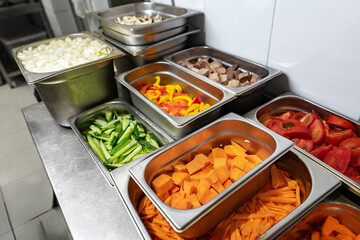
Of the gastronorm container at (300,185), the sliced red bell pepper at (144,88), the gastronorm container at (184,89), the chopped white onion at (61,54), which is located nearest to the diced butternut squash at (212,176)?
the gastronorm container at (300,185)

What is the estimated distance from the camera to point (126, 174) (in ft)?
3.15

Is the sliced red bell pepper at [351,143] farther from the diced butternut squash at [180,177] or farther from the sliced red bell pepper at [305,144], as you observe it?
the diced butternut squash at [180,177]

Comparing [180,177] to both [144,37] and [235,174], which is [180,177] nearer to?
[235,174]

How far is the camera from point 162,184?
3.01 ft

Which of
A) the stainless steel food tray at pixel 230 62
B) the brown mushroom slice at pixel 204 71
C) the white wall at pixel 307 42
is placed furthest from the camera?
the brown mushroom slice at pixel 204 71

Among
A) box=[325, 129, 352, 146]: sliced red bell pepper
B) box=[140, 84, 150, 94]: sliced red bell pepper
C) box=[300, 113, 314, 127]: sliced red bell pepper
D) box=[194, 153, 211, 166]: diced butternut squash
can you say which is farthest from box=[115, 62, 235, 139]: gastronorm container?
box=[325, 129, 352, 146]: sliced red bell pepper

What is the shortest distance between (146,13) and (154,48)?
71 centimetres

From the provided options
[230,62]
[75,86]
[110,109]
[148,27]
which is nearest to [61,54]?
[75,86]

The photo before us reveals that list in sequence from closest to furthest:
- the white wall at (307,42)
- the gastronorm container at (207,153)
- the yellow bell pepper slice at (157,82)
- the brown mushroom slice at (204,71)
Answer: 1. the gastronorm container at (207,153)
2. the white wall at (307,42)
3. the brown mushroom slice at (204,71)
4. the yellow bell pepper slice at (157,82)

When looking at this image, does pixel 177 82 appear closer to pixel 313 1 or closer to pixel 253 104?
pixel 253 104

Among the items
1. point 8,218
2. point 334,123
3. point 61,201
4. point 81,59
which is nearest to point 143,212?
point 61,201

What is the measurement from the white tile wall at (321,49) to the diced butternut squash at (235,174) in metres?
0.65

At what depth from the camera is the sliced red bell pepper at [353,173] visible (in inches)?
35.9

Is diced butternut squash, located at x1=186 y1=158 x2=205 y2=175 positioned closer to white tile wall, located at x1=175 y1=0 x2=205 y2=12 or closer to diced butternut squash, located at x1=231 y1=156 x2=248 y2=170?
diced butternut squash, located at x1=231 y1=156 x2=248 y2=170
